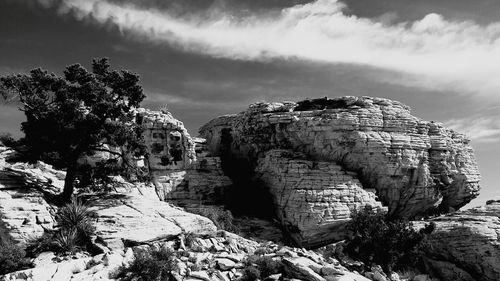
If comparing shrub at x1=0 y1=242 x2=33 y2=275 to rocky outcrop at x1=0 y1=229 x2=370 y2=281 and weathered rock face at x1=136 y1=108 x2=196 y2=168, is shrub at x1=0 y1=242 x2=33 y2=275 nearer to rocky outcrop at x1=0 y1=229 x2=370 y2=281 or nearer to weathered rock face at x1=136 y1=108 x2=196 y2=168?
rocky outcrop at x1=0 y1=229 x2=370 y2=281

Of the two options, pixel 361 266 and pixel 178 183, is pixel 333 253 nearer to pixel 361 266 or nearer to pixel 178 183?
pixel 361 266

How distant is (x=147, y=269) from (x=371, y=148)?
27901 millimetres

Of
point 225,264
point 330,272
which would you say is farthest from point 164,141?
point 330,272

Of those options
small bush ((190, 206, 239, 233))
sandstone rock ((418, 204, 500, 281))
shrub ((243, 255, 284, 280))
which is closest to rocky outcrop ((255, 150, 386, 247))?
small bush ((190, 206, 239, 233))

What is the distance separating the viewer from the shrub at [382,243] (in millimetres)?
32812

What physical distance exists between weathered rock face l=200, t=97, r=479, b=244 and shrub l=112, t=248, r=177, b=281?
19.5m

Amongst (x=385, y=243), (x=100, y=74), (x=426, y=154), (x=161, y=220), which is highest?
(x=100, y=74)

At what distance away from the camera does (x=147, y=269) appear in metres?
19.6

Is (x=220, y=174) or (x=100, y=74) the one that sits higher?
(x=100, y=74)

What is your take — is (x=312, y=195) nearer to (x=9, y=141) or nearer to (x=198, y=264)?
(x=198, y=264)

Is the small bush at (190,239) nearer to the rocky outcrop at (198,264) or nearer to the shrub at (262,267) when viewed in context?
the rocky outcrop at (198,264)

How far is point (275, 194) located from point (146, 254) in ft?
71.0

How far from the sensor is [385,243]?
33031 mm

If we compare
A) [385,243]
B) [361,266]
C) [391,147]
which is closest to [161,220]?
[361,266]
